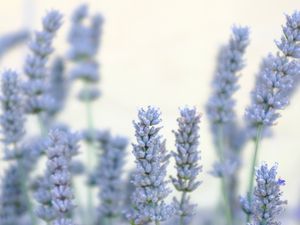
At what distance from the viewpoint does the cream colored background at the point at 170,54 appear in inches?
78.5

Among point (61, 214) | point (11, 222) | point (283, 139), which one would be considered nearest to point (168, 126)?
point (283, 139)

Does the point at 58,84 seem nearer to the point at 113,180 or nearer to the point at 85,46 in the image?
the point at 85,46

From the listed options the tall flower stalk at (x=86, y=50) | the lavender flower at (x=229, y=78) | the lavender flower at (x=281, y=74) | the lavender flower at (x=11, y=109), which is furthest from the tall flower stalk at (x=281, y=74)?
the tall flower stalk at (x=86, y=50)

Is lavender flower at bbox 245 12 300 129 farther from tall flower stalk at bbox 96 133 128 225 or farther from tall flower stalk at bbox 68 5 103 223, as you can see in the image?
tall flower stalk at bbox 68 5 103 223

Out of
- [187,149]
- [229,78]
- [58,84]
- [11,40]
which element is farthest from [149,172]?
[11,40]

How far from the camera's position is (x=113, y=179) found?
841 millimetres

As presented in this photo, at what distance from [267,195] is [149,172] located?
9 cm

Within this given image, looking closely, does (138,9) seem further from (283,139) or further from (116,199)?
(116,199)

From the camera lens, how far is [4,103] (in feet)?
2.63

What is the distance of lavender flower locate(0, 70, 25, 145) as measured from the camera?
79 cm

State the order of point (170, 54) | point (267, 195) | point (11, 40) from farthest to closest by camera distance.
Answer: point (170, 54)
point (11, 40)
point (267, 195)

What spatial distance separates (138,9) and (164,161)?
1.38 metres

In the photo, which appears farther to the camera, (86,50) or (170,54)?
(170,54)

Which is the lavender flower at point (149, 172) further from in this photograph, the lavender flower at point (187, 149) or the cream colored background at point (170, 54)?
the cream colored background at point (170, 54)
